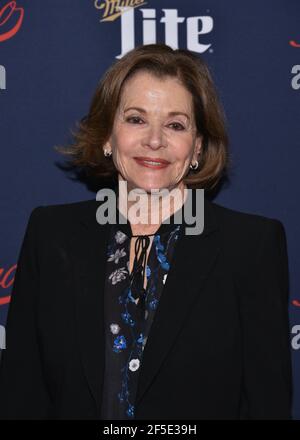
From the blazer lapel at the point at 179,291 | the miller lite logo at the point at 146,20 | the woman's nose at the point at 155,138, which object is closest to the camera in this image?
the blazer lapel at the point at 179,291

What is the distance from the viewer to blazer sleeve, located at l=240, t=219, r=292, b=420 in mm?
1947

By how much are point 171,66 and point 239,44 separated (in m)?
0.52

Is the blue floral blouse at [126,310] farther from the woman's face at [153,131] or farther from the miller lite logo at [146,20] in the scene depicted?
the miller lite logo at [146,20]

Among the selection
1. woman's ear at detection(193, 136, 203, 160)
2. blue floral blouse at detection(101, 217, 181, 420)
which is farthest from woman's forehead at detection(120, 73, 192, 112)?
blue floral blouse at detection(101, 217, 181, 420)

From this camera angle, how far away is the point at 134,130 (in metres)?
2.06

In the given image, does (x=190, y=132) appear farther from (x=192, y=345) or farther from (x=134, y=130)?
(x=192, y=345)

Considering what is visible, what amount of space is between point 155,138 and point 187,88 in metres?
0.22

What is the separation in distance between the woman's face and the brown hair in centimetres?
3

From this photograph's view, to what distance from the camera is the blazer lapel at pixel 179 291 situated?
188 centimetres

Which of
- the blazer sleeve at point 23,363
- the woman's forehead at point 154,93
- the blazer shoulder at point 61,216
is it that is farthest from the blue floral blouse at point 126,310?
the woman's forehead at point 154,93

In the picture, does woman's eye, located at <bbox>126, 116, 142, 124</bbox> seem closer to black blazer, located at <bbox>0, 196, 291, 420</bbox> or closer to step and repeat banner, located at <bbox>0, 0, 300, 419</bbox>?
black blazer, located at <bbox>0, 196, 291, 420</bbox>

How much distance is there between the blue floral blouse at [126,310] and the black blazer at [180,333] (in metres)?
0.03

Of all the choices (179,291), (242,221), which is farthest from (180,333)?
(242,221)
